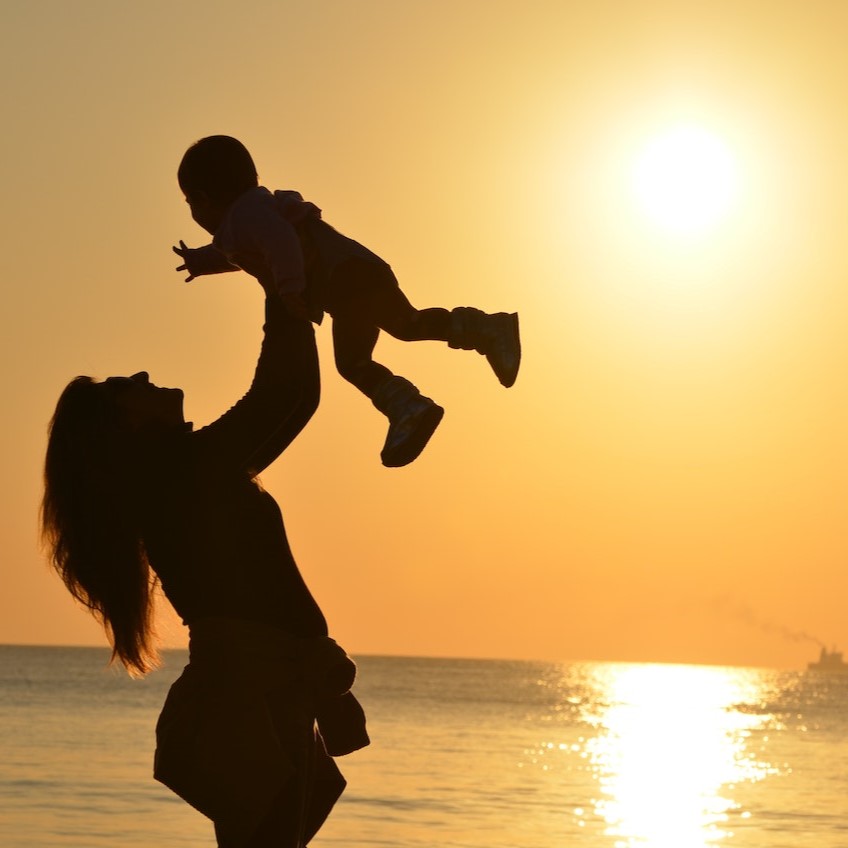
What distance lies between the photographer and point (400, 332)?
4238 mm

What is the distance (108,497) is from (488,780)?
30357 mm

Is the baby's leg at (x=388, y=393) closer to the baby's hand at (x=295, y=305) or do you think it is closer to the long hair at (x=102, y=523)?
the baby's hand at (x=295, y=305)

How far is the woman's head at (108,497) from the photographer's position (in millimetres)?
3492

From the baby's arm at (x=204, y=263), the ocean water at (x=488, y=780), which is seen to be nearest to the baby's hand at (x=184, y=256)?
the baby's arm at (x=204, y=263)

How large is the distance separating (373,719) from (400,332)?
54.7m

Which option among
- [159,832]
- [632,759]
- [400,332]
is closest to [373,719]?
[632,759]

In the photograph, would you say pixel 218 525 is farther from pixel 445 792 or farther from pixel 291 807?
pixel 445 792

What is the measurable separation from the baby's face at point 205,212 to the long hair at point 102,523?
1.70ft

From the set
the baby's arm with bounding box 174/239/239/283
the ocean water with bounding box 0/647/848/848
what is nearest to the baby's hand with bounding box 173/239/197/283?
the baby's arm with bounding box 174/239/239/283

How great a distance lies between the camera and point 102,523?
3.48 meters

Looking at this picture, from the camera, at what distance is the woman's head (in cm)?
349

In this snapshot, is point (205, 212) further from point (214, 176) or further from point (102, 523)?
point (102, 523)

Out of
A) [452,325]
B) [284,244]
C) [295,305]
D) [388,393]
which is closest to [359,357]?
[388,393]

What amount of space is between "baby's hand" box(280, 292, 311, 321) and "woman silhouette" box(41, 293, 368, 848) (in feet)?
0.06
